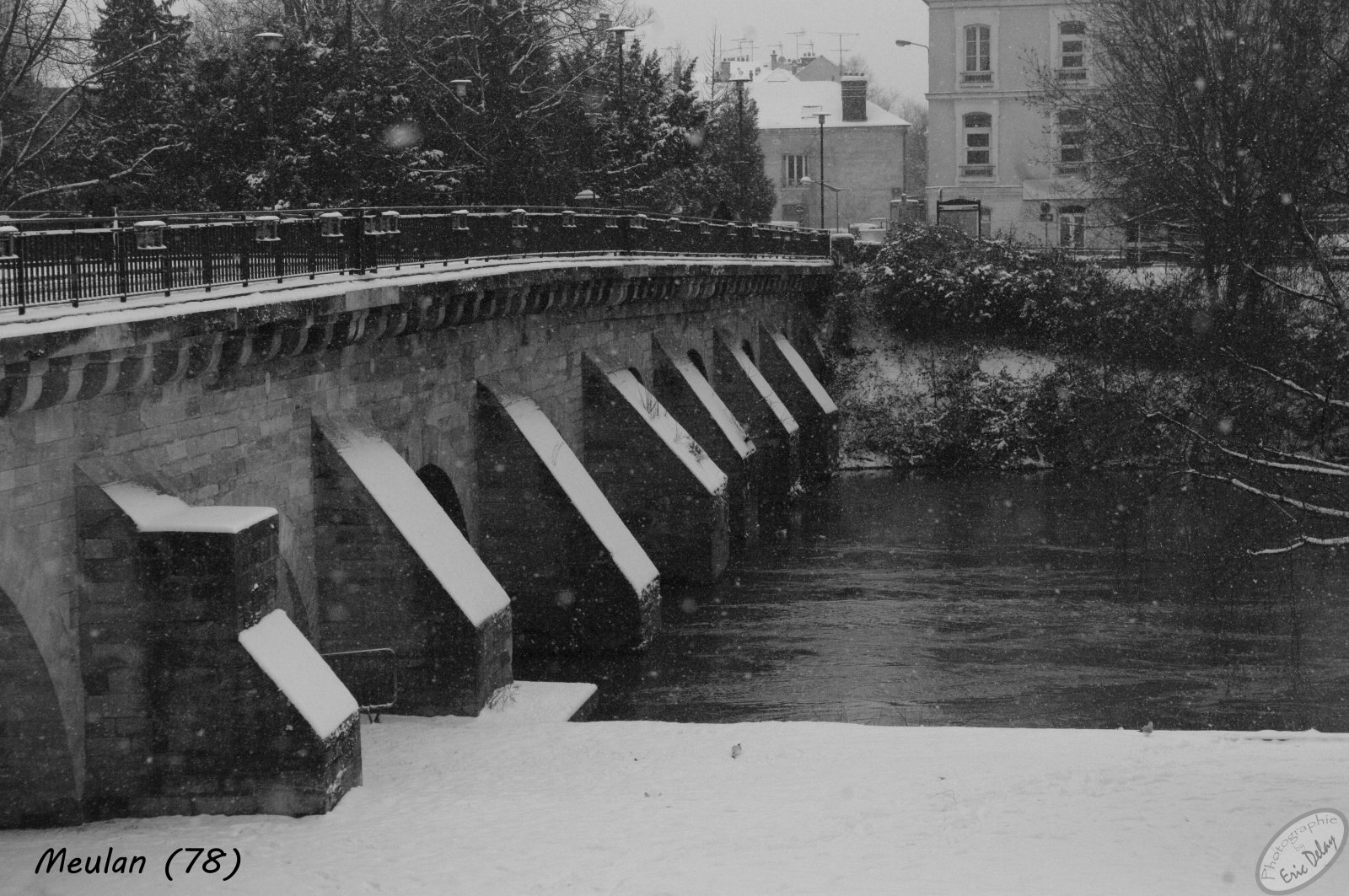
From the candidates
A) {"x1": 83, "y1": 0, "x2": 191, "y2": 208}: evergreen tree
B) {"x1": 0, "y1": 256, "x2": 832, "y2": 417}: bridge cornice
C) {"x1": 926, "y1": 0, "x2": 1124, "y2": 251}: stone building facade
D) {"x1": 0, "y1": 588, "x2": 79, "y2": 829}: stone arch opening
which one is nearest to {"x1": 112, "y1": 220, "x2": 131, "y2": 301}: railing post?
{"x1": 0, "y1": 256, "x2": 832, "y2": 417}: bridge cornice

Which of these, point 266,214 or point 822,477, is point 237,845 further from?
point 822,477

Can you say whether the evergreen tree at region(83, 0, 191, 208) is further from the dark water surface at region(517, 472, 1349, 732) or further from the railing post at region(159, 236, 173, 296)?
the railing post at region(159, 236, 173, 296)

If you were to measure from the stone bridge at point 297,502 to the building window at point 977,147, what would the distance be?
27.8 meters

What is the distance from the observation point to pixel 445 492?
56.8 ft

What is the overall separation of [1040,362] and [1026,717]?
22.5 m

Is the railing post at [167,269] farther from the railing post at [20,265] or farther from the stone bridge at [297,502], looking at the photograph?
the railing post at [20,265]

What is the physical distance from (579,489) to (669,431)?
4150mm

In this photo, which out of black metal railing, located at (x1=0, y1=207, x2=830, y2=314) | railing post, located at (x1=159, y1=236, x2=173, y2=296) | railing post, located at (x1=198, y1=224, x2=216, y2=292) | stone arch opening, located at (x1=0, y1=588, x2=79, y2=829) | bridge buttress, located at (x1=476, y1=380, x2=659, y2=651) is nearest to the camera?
black metal railing, located at (x1=0, y1=207, x2=830, y2=314)

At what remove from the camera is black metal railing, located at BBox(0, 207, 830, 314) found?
985 cm

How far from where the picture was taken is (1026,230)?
4800 centimetres

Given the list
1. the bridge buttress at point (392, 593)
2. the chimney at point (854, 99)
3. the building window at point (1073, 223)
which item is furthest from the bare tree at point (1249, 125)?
the chimney at point (854, 99)

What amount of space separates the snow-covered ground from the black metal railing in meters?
3.70

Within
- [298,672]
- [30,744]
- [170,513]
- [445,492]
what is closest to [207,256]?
[170,513]

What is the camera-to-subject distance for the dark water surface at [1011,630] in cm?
1592
